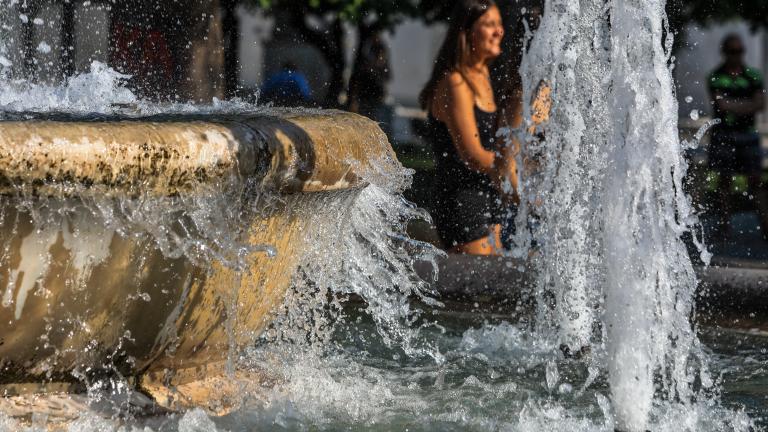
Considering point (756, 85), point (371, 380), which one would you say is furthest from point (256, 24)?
point (371, 380)

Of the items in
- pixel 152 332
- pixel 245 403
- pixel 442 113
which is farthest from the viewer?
pixel 442 113

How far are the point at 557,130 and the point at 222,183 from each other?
2219mm

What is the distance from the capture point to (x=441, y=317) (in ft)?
15.3

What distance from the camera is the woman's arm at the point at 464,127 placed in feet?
17.6

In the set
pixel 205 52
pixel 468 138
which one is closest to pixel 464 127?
pixel 468 138

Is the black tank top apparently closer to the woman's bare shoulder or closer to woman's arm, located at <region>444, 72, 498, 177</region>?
woman's arm, located at <region>444, 72, 498, 177</region>

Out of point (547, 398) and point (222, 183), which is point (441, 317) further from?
point (222, 183)

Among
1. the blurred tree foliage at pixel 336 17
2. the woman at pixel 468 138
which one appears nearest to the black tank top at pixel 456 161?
the woman at pixel 468 138

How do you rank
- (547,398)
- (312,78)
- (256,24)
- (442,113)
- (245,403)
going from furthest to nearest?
(256,24) → (312,78) → (442,113) → (547,398) → (245,403)

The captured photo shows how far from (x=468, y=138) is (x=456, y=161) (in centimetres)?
12

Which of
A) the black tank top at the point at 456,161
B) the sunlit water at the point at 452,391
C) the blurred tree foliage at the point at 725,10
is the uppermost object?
the blurred tree foliage at the point at 725,10

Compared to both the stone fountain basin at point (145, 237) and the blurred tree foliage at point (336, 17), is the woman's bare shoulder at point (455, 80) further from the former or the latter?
the blurred tree foliage at point (336, 17)

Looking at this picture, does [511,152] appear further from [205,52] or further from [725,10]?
[725,10]

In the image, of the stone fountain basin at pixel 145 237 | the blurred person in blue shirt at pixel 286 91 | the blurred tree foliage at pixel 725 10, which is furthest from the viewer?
the blurred tree foliage at pixel 725 10
